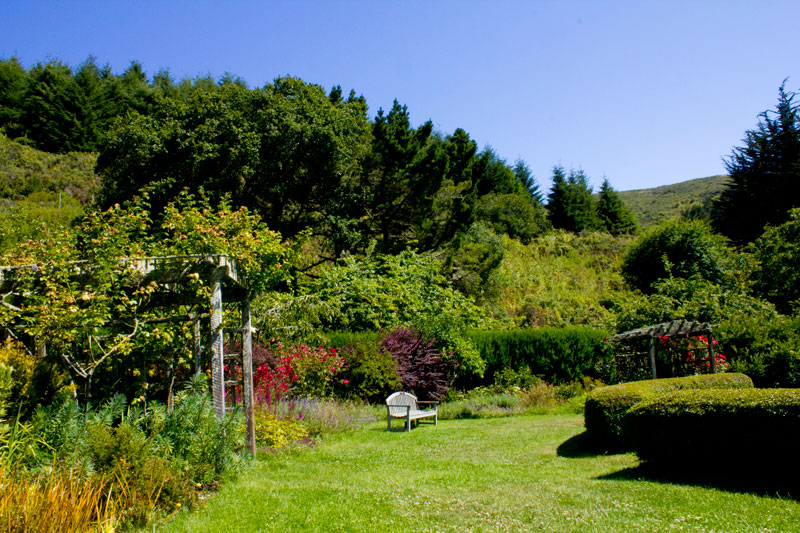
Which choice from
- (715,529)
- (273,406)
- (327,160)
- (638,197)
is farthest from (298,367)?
(638,197)

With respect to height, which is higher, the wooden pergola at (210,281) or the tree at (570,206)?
the tree at (570,206)

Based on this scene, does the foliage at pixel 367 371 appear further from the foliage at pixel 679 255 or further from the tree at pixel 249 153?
the foliage at pixel 679 255

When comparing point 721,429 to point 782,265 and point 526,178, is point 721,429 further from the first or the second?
point 526,178

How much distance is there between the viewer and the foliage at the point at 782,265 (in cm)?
1775

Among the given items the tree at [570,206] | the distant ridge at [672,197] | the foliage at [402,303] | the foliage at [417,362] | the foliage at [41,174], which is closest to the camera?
the foliage at [417,362]

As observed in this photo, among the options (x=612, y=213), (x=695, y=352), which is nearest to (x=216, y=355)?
(x=695, y=352)

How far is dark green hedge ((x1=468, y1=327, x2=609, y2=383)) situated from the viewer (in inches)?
589

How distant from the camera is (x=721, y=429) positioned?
5898 millimetres

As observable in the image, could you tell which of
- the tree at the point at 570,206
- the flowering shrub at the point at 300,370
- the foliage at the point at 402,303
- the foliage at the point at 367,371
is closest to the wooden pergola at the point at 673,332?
the foliage at the point at 402,303

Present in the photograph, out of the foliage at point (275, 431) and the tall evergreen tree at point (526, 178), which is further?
the tall evergreen tree at point (526, 178)

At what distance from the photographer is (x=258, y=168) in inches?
806

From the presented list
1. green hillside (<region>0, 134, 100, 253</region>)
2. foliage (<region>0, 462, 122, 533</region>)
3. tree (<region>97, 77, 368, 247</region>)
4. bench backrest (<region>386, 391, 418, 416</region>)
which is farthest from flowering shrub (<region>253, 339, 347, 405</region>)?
green hillside (<region>0, 134, 100, 253</region>)

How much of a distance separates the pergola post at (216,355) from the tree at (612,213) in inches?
1327

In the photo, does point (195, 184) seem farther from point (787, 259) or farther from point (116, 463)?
point (787, 259)
